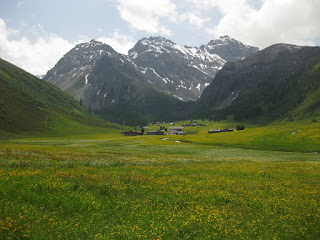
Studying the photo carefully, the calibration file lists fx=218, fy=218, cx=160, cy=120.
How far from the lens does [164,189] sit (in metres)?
19.2

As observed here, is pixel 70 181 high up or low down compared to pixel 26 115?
down

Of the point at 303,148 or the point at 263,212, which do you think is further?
the point at 303,148

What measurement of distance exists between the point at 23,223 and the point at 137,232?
5.80 m

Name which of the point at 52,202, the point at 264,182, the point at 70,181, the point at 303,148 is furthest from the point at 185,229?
the point at 303,148

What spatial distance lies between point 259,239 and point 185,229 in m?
3.94

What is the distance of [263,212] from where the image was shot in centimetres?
1512

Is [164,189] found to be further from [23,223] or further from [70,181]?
[23,223]

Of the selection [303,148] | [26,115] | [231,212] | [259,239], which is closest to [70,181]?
[231,212]

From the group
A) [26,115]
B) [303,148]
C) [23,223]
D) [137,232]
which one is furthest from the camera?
[26,115]

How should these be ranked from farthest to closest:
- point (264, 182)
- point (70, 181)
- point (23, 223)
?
point (264, 182) → point (70, 181) → point (23, 223)

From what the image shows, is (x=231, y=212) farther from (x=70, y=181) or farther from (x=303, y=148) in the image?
(x=303, y=148)

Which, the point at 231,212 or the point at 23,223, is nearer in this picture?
the point at 23,223

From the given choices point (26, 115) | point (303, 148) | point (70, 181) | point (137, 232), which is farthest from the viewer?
point (26, 115)

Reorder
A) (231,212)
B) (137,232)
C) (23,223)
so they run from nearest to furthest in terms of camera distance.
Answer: (23,223) → (137,232) → (231,212)
